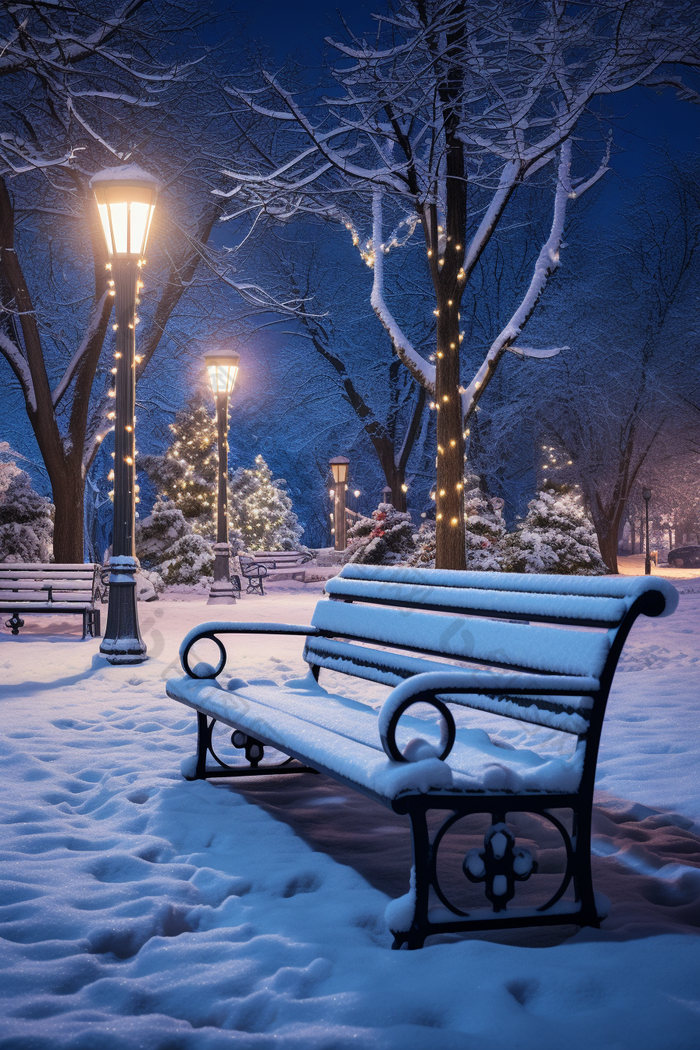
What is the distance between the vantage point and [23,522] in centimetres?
1783

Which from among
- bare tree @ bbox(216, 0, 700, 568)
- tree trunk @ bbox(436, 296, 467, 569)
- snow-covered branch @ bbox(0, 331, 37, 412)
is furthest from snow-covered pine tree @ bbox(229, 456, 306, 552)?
tree trunk @ bbox(436, 296, 467, 569)

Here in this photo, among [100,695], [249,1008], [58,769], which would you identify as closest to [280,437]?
[100,695]

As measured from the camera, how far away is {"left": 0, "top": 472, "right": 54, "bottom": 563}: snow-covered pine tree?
17.2 metres

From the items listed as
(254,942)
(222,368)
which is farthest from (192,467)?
(254,942)

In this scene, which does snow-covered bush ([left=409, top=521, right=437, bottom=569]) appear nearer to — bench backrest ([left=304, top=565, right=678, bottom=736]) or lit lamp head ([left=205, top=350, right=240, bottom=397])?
lit lamp head ([left=205, top=350, right=240, bottom=397])

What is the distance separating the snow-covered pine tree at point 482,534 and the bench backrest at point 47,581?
686 cm

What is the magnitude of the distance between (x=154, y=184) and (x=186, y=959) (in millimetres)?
7678

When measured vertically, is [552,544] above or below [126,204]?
below

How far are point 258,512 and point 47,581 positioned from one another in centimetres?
1913

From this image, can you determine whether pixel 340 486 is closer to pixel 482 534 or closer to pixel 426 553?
pixel 482 534

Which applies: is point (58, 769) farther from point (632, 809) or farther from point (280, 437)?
point (280, 437)

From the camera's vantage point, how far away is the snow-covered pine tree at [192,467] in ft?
78.3

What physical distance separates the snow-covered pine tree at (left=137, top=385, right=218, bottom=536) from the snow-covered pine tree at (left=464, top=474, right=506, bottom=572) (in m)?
7.19

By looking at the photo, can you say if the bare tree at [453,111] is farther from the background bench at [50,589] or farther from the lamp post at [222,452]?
the background bench at [50,589]
